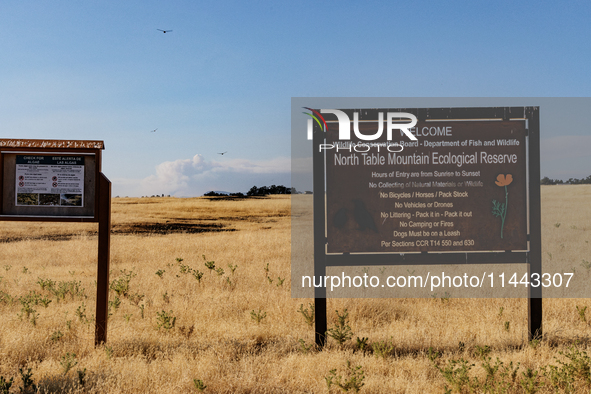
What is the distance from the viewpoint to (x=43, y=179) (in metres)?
5.68

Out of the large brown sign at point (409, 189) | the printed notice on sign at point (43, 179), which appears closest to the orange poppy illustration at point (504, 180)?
the large brown sign at point (409, 189)

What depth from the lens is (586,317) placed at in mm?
6695

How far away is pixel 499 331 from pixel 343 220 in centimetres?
319

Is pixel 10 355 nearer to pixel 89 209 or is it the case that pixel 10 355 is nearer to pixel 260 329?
pixel 89 209

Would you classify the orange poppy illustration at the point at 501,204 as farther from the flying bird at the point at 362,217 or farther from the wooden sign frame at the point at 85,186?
the wooden sign frame at the point at 85,186

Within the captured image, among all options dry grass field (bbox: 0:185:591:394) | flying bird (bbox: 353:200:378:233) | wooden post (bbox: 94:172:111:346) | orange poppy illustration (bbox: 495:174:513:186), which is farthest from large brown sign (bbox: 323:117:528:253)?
wooden post (bbox: 94:172:111:346)

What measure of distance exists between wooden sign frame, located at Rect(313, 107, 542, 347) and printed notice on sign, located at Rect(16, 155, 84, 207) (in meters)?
3.60

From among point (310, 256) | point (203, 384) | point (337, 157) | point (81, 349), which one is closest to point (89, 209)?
point (81, 349)

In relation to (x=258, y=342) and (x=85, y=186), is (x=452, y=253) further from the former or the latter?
(x=85, y=186)

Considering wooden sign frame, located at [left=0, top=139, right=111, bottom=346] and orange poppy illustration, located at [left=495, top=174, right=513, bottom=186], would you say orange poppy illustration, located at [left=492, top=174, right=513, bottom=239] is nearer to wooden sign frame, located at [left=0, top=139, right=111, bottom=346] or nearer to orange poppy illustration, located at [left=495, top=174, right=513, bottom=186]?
orange poppy illustration, located at [left=495, top=174, right=513, bottom=186]

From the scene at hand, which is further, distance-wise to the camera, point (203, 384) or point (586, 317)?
point (586, 317)

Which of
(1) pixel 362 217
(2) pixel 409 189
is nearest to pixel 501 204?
(2) pixel 409 189

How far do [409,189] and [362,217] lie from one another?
31.1 inches

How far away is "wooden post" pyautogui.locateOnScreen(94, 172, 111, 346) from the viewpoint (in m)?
5.36
